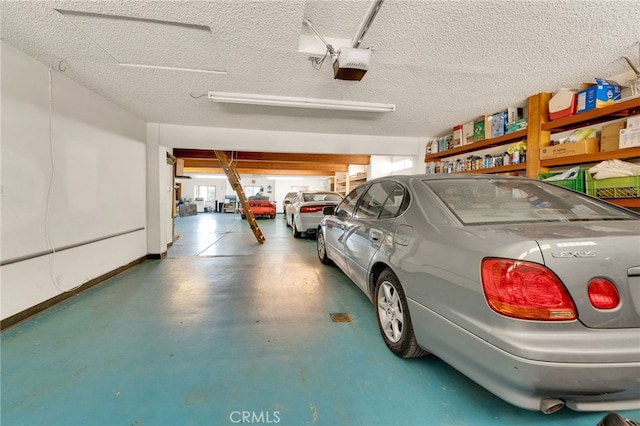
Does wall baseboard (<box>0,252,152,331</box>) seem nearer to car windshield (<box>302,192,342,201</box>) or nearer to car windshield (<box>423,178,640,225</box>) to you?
car windshield (<box>423,178,640,225</box>)

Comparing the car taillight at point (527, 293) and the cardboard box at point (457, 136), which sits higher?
the cardboard box at point (457, 136)

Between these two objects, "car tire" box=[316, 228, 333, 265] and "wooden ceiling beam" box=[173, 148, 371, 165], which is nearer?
"car tire" box=[316, 228, 333, 265]

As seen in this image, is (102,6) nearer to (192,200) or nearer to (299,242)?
(299,242)

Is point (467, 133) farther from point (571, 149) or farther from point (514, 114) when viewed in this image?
point (571, 149)

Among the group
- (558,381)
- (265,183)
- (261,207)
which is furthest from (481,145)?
(265,183)

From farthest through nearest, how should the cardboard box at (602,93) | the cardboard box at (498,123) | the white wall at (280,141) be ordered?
1. the white wall at (280,141)
2. the cardboard box at (498,123)
3. the cardboard box at (602,93)

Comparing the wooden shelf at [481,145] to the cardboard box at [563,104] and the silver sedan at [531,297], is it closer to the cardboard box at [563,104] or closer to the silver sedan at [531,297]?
the cardboard box at [563,104]

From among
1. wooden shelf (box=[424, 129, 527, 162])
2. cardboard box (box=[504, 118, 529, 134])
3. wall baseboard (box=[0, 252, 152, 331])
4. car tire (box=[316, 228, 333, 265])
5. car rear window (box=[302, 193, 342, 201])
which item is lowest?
wall baseboard (box=[0, 252, 152, 331])

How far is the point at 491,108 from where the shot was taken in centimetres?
369

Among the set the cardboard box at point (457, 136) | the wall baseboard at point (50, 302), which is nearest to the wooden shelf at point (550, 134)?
the cardboard box at point (457, 136)

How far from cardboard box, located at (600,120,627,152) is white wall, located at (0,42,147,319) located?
5.45 metres

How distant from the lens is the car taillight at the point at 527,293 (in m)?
0.99

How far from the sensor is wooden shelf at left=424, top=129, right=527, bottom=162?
3.46m

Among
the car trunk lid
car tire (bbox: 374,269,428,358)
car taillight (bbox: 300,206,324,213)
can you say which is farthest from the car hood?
car taillight (bbox: 300,206,324,213)
